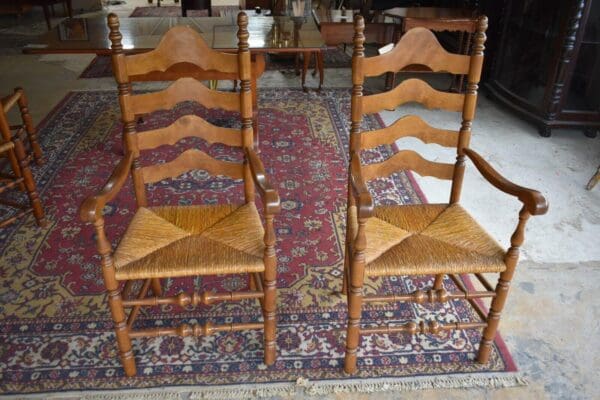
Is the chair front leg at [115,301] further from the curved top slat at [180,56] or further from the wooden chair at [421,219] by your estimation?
the wooden chair at [421,219]

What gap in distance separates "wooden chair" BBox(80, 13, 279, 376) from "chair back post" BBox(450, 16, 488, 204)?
2.54 ft

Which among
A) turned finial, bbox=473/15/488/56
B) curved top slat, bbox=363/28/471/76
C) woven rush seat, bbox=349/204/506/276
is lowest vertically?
woven rush seat, bbox=349/204/506/276

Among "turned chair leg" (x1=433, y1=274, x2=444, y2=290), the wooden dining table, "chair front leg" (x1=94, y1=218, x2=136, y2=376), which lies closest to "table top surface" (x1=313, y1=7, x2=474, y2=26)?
the wooden dining table

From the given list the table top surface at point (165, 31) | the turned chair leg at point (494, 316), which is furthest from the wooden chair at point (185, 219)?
the table top surface at point (165, 31)

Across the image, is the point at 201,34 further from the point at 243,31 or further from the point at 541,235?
the point at 541,235

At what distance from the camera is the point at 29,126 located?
306 cm

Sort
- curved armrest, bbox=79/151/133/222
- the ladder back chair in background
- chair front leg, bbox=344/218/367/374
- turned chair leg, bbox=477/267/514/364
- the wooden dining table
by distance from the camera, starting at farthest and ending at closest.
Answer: the wooden dining table < the ladder back chair in background < turned chair leg, bbox=477/267/514/364 < chair front leg, bbox=344/218/367/374 < curved armrest, bbox=79/151/133/222

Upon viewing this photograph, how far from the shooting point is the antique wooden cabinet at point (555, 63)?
3.45 metres

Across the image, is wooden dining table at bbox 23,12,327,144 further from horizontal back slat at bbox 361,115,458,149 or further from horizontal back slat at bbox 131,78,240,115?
horizontal back slat at bbox 361,115,458,149

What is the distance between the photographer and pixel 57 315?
204cm

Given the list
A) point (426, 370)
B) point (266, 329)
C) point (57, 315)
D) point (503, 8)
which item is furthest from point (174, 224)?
point (503, 8)

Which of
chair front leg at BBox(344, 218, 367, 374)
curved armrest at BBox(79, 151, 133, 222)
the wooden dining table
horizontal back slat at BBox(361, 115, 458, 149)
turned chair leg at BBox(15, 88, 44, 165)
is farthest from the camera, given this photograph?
the wooden dining table

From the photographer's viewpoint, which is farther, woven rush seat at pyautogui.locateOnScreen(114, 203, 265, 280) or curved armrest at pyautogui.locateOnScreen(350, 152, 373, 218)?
woven rush seat at pyautogui.locateOnScreen(114, 203, 265, 280)

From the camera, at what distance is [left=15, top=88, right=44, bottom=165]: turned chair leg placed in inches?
115
